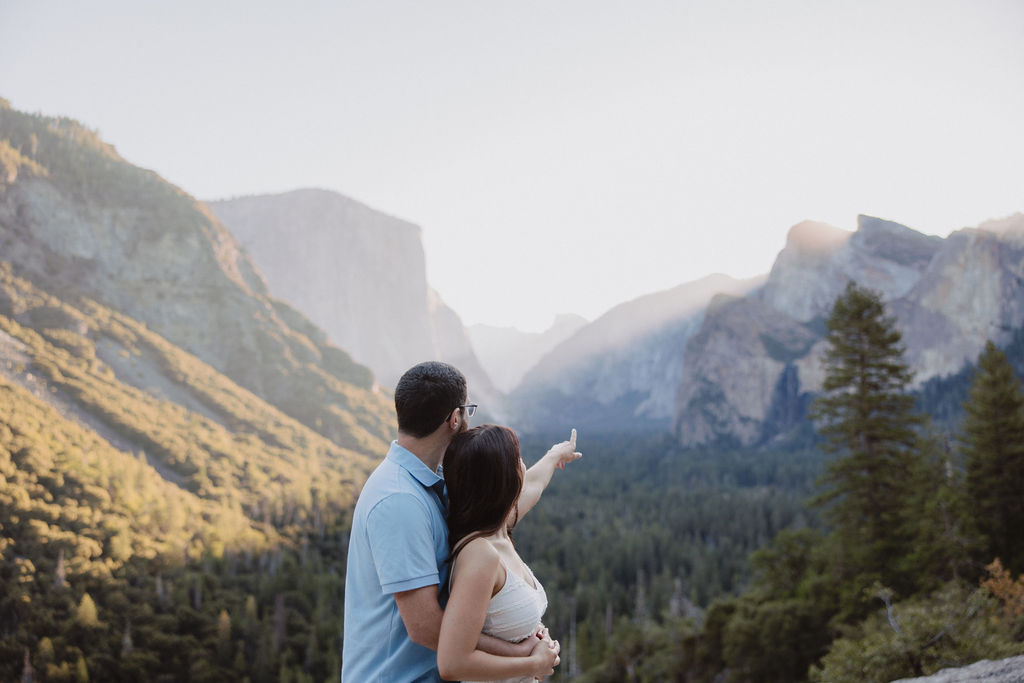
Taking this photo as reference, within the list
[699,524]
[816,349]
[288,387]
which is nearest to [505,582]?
[699,524]

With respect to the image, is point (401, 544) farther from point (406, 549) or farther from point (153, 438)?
point (153, 438)

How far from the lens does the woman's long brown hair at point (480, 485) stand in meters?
3.01

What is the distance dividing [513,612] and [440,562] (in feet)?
1.53

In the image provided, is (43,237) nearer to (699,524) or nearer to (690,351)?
(699,524)

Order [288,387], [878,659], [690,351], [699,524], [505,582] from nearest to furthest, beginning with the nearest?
1. [505,582]
2. [878,659]
3. [699,524]
4. [288,387]
5. [690,351]

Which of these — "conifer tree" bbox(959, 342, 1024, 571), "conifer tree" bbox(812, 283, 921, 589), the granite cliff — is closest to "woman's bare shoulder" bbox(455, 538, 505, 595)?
"conifer tree" bbox(812, 283, 921, 589)

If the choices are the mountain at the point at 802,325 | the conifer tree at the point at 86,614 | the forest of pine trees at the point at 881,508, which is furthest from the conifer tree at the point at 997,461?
the mountain at the point at 802,325

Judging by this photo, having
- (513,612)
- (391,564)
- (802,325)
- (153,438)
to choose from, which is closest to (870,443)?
(513,612)

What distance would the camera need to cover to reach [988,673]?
501 centimetres

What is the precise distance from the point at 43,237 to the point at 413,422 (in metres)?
132

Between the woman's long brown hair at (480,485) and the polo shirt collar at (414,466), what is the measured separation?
0.10 metres

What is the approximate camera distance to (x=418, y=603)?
2762 millimetres

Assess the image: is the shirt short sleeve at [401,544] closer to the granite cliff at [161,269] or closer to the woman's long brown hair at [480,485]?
the woman's long brown hair at [480,485]

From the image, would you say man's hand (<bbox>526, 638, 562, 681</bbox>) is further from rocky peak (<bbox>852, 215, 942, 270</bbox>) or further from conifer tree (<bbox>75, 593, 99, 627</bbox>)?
rocky peak (<bbox>852, 215, 942, 270</bbox>)
